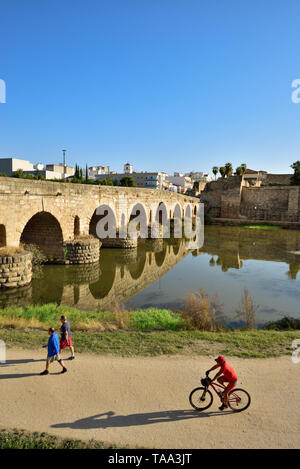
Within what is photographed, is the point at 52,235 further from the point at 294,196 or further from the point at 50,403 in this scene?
the point at 294,196

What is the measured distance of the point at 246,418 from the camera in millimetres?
4293

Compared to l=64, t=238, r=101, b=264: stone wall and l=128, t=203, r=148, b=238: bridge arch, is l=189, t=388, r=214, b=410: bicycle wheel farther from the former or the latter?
l=128, t=203, r=148, b=238: bridge arch

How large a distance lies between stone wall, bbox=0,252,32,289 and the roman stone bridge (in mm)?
1192

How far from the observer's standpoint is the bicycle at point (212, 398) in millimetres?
4453

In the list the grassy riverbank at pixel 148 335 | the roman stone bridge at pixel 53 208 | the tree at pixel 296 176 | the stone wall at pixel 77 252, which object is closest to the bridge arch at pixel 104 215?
the roman stone bridge at pixel 53 208

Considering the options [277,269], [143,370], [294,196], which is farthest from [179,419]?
[294,196]

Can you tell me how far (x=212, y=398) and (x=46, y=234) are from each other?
572 inches

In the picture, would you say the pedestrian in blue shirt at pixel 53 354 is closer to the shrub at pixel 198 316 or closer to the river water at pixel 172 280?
the shrub at pixel 198 316

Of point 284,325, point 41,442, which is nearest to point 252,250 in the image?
point 284,325

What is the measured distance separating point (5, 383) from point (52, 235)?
1265 cm

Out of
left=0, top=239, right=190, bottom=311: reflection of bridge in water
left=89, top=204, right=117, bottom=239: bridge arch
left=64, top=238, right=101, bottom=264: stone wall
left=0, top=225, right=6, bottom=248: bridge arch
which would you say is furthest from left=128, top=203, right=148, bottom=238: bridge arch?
left=0, top=225, right=6, bottom=248: bridge arch

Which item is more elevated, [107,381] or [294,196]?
[294,196]

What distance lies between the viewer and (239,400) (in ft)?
14.6
